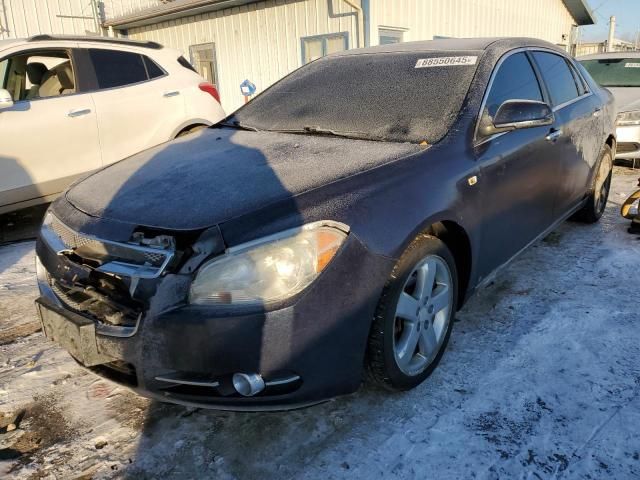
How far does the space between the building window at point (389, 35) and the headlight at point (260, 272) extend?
353 inches

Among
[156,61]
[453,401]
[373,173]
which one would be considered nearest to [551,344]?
[453,401]

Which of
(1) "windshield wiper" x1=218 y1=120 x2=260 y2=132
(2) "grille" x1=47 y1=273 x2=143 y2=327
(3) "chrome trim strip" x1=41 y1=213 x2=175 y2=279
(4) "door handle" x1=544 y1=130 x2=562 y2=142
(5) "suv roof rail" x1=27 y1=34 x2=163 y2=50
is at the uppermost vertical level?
(5) "suv roof rail" x1=27 y1=34 x2=163 y2=50

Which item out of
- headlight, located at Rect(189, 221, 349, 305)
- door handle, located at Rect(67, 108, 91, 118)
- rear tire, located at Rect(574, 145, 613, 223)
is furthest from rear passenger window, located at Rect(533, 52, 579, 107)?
door handle, located at Rect(67, 108, 91, 118)

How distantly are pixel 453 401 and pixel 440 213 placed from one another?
86 cm

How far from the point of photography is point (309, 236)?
6.18 ft

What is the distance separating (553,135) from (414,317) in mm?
1805

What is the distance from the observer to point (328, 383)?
199 centimetres

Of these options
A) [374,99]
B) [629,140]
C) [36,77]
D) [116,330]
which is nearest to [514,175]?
[374,99]

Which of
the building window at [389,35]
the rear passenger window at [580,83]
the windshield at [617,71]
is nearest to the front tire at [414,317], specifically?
the rear passenger window at [580,83]

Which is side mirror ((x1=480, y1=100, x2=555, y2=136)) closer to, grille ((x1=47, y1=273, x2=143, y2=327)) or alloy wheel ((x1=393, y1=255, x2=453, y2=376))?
alloy wheel ((x1=393, y1=255, x2=453, y2=376))

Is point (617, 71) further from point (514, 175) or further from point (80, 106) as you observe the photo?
point (80, 106)

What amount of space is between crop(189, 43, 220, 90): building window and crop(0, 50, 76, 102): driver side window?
730cm

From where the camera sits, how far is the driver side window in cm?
511

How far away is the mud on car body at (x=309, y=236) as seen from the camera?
1.83 meters
